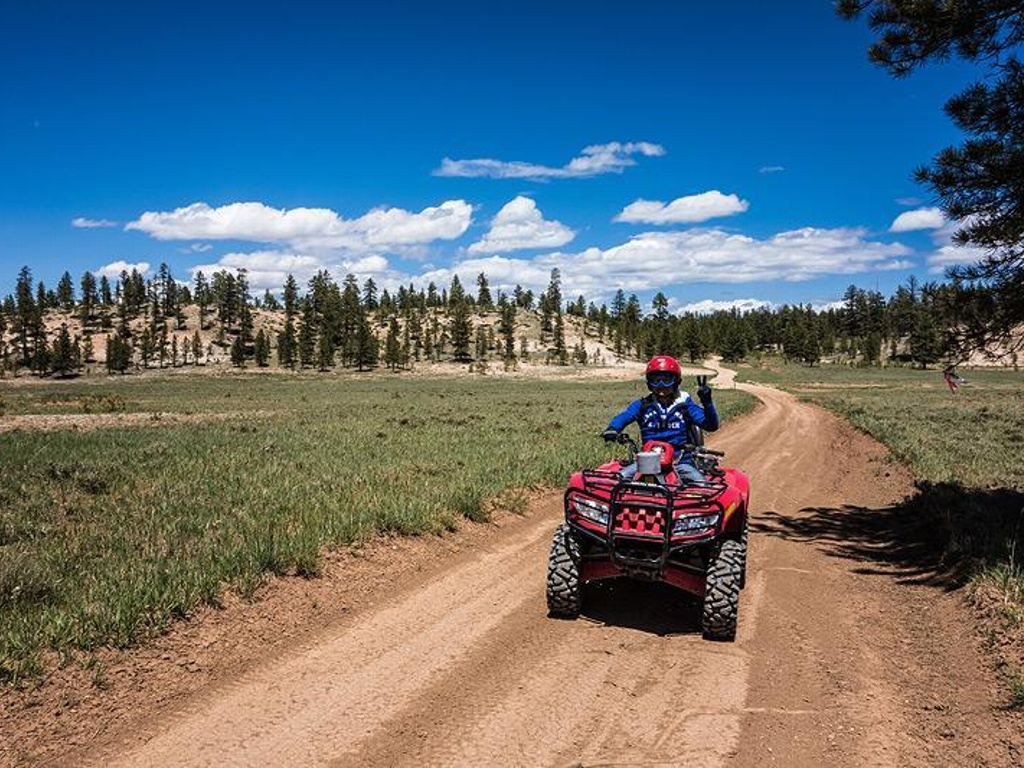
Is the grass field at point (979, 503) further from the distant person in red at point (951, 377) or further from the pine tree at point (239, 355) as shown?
the pine tree at point (239, 355)

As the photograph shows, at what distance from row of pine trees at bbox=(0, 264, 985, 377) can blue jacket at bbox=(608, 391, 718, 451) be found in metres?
109

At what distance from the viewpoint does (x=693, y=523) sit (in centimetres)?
650

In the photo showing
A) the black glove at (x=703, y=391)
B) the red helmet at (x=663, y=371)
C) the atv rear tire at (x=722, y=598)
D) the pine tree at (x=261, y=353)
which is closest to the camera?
the atv rear tire at (x=722, y=598)

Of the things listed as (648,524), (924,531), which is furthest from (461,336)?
(648,524)

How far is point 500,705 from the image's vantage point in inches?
201

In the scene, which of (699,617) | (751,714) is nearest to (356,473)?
(699,617)

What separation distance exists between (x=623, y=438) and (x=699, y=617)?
223 cm

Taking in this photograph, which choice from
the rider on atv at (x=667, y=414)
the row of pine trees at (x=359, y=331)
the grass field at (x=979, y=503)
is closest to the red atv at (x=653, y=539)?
the rider on atv at (x=667, y=414)

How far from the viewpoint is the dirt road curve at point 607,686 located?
14.8ft

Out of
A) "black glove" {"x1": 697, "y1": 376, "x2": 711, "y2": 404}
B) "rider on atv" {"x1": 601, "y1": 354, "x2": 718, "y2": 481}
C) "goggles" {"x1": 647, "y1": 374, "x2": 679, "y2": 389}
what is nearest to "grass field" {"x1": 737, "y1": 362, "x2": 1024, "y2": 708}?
"rider on atv" {"x1": 601, "y1": 354, "x2": 718, "y2": 481}

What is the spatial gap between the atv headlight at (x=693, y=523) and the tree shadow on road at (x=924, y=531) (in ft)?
12.7

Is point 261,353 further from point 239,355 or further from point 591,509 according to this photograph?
point 591,509

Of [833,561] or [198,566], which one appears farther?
[833,561]

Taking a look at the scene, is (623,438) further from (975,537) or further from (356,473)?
(356,473)
